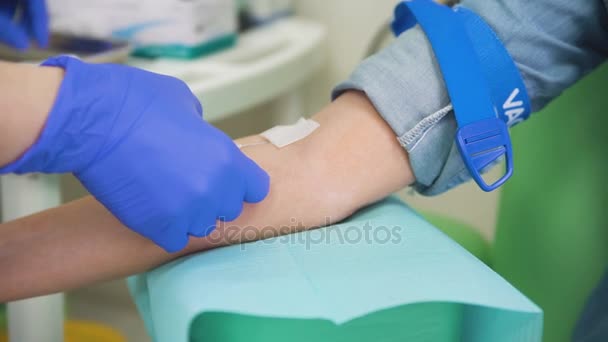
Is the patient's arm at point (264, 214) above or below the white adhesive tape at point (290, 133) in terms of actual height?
below

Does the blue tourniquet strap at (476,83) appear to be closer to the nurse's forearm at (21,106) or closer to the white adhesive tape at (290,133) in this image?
the white adhesive tape at (290,133)

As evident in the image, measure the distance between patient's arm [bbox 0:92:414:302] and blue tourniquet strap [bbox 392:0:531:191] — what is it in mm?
71

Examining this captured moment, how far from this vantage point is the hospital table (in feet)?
2.70

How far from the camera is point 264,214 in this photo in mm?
622

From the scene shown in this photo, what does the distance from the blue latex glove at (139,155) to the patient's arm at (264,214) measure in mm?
54

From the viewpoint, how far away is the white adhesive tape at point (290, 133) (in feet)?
2.21

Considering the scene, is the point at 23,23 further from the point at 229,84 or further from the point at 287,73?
the point at 287,73

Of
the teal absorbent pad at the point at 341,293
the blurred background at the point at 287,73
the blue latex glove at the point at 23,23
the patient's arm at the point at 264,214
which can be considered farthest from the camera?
the blurred background at the point at 287,73

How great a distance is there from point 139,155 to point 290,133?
191mm

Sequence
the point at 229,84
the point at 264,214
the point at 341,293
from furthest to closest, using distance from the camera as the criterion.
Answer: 1. the point at 229,84
2. the point at 264,214
3. the point at 341,293

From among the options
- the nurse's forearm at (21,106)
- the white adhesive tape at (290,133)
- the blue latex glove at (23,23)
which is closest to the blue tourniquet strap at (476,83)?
the white adhesive tape at (290,133)

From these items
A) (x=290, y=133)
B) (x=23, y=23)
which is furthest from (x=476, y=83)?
(x=23, y=23)

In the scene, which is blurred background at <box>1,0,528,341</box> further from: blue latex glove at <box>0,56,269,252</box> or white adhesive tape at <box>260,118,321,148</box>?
blue latex glove at <box>0,56,269,252</box>

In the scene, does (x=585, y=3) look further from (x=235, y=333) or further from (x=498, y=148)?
(x=235, y=333)
